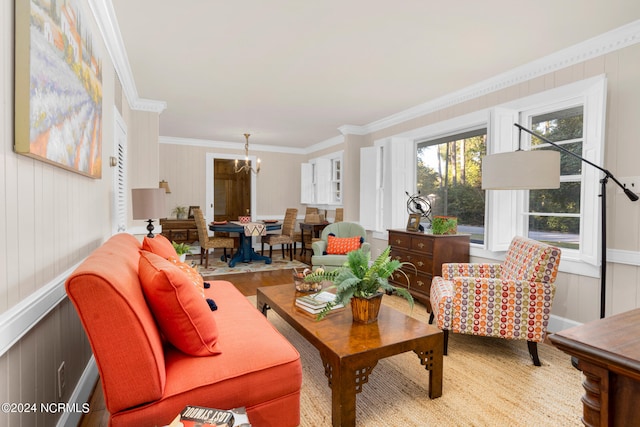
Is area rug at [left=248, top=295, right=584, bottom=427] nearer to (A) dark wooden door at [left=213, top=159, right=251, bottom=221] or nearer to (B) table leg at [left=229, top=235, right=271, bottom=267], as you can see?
(B) table leg at [left=229, top=235, right=271, bottom=267]

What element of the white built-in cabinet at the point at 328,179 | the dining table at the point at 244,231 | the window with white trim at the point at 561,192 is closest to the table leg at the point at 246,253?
the dining table at the point at 244,231

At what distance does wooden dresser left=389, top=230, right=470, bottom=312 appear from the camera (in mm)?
3715

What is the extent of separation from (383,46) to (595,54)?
5.80ft

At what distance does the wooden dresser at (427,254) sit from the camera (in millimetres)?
3715

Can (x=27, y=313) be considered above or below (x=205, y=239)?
above

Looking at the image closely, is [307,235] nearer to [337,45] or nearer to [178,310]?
[337,45]

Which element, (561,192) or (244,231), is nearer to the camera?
(561,192)

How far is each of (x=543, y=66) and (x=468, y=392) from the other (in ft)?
9.71

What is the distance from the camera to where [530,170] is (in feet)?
7.98

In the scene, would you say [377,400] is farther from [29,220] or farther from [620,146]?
[620,146]

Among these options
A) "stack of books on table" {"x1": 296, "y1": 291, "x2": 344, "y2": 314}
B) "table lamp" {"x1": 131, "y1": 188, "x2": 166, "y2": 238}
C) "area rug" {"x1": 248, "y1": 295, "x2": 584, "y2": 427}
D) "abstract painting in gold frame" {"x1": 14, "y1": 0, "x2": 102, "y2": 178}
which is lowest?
"area rug" {"x1": 248, "y1": 295, "x2": 584, "y2": 427}

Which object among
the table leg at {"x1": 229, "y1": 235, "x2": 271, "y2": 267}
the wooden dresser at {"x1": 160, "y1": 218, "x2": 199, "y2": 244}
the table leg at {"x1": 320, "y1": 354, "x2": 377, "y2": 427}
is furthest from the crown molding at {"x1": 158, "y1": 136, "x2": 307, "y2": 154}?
the table leg at {"x1": 320, "y1": 354, "x2": 377, "y2": 427}

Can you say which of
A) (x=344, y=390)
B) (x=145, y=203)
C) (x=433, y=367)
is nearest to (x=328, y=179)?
(x=145, y=203)

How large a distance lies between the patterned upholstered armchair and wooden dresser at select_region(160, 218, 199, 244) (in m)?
Result: 5.49
